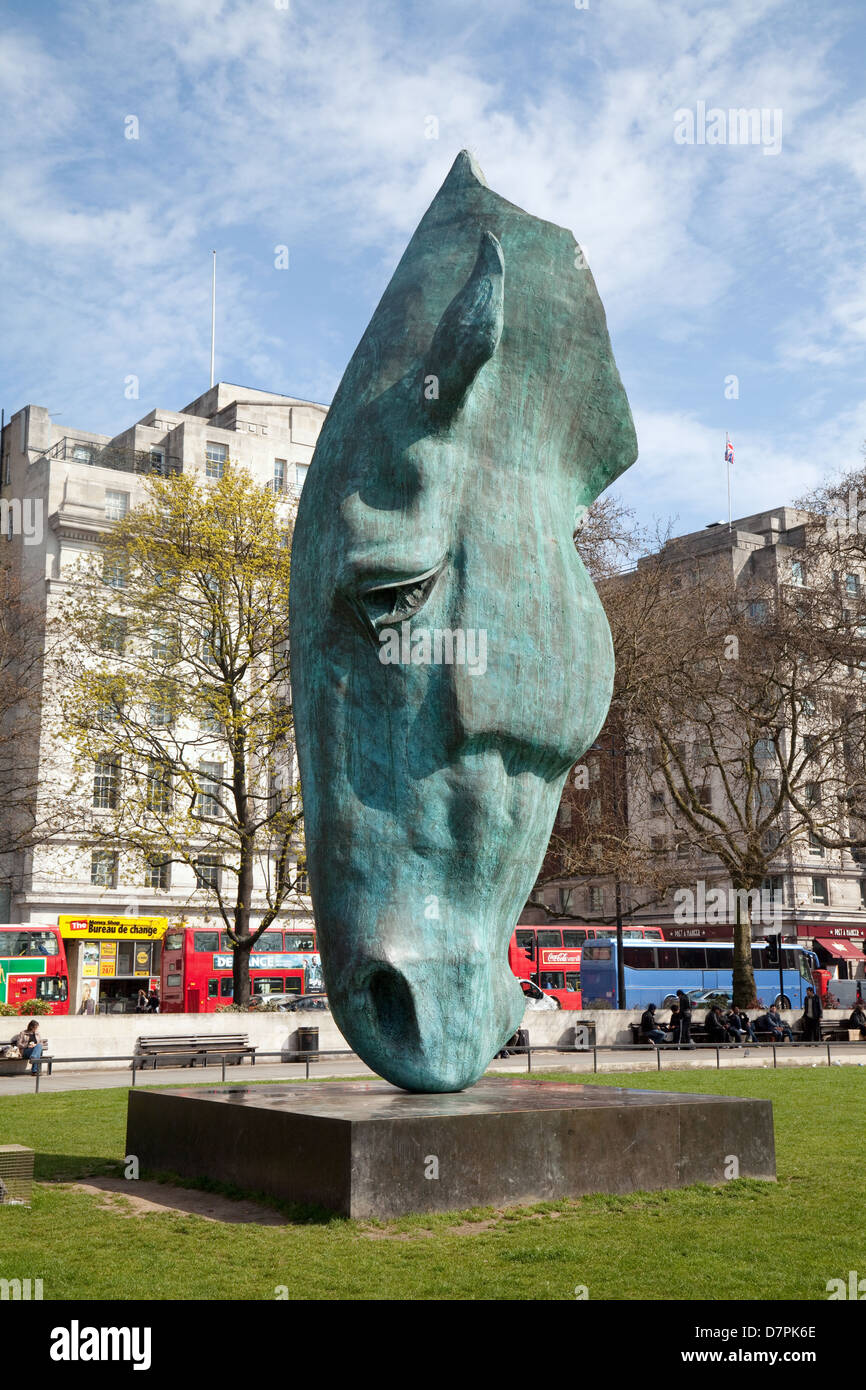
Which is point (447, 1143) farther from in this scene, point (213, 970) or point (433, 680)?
point (213, 970)

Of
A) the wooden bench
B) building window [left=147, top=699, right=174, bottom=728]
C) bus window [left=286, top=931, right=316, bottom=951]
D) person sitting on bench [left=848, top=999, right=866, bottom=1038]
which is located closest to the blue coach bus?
person sitting on bench [left=848, top=999, right=866, bottom=1038]

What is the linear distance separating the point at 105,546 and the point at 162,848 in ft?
27.0

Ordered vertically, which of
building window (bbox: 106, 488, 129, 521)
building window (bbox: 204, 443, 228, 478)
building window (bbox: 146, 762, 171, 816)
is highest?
building window (bbox: 204, 443, 228, 478)

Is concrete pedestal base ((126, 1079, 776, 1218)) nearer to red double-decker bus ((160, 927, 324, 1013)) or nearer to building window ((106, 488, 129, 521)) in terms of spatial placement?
red double-decker bus ((160, 927, 324, 1013))

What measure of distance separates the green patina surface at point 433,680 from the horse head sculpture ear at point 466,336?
0.01 meters

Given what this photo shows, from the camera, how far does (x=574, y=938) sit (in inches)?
1711

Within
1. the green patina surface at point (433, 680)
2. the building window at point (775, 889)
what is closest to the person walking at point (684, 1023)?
the green patina surface at point (433, 680)

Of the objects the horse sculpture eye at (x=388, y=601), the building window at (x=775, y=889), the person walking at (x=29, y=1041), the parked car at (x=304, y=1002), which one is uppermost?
the horse sculpture eye at (x=388, y=601)

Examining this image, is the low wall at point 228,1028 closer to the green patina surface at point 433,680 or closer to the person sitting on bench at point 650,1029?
the person sitting on bench at point 650,1029

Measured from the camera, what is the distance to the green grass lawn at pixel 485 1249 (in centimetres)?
627

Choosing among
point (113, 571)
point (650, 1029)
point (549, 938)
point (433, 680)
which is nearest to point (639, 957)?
point (549, 938)

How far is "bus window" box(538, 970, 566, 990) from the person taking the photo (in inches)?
1650
